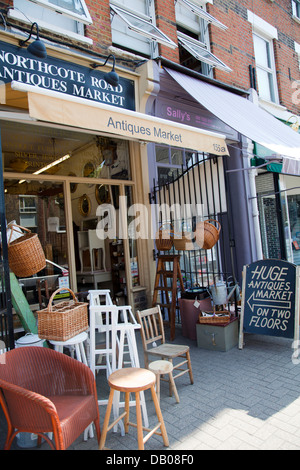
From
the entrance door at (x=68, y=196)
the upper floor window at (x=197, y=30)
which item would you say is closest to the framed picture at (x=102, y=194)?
the entrance door at (x=68, y=196)

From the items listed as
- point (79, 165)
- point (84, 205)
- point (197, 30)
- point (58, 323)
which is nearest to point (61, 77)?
point (79, 165)

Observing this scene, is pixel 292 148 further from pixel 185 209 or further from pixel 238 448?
pixel 238 448

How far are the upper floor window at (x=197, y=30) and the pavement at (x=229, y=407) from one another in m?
5.95

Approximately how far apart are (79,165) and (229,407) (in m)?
4.37

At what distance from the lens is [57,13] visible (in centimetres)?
508

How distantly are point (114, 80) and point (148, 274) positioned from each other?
345 cm

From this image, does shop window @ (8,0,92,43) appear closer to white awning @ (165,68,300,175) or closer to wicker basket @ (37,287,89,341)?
white awning @ (165,68,300,175)

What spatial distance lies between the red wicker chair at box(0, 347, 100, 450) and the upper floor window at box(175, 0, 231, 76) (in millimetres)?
6561

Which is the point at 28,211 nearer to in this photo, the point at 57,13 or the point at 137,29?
the point at 57,13

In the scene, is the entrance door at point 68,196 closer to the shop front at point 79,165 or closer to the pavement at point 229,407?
the shop front at point 79,165

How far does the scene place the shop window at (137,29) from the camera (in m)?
5.93

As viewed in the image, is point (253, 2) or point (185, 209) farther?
point (253, 2)

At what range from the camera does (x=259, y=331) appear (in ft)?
15.5
